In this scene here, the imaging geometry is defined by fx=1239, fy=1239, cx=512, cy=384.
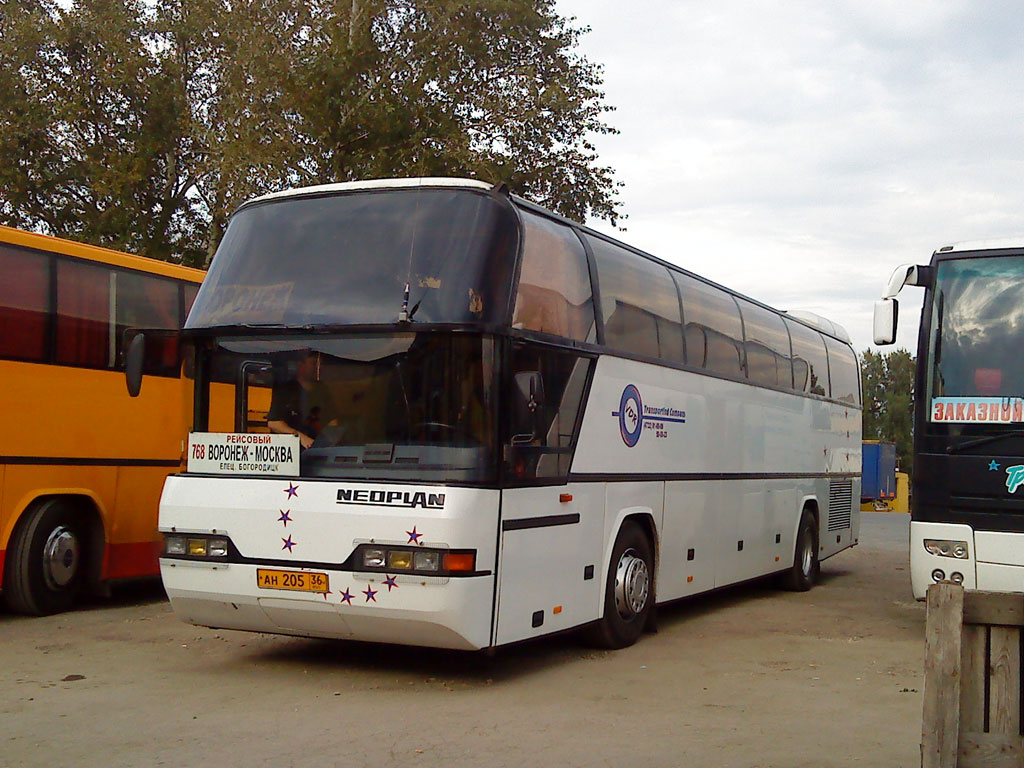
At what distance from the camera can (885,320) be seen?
11.3m

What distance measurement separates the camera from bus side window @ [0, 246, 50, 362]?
36.2 feet

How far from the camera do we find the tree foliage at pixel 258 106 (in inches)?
890

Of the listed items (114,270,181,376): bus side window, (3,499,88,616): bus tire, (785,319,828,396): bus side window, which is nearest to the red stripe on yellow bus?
(3,499,88,616): bus tire

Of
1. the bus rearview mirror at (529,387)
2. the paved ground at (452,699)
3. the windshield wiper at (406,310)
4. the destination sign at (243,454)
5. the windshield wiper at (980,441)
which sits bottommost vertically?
the paved ground at (452,699)

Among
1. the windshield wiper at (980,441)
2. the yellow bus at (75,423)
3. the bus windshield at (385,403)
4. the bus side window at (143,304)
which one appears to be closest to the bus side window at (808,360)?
the windshield wiper at (980,441)

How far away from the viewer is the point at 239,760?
6398 millimetres

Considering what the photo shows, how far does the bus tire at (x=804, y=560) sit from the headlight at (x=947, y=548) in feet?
17.0

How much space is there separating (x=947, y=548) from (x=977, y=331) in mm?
1889

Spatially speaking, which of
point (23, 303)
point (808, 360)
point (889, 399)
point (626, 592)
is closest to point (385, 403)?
point (626, 592)

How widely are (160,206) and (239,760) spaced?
27.1 metres

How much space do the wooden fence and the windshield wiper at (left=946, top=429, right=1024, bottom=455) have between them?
5.77 m

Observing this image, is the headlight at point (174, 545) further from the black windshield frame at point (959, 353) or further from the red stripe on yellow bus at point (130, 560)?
the black windshield frame at point (959, 353)

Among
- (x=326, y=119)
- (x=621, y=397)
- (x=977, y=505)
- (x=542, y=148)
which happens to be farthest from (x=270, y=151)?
(x=977, y=505)

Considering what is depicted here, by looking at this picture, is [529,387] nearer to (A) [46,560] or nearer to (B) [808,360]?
(A) [46,560]
